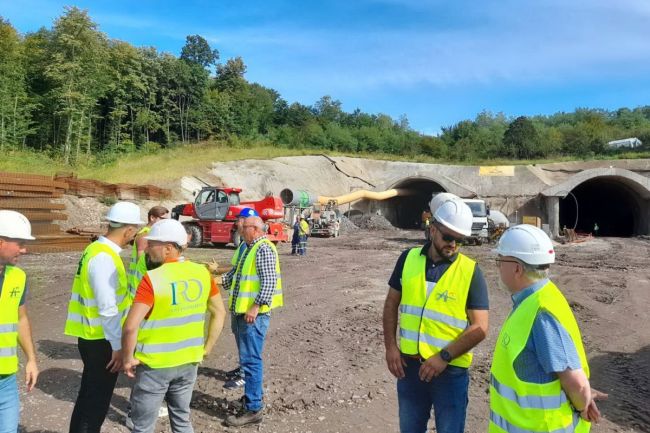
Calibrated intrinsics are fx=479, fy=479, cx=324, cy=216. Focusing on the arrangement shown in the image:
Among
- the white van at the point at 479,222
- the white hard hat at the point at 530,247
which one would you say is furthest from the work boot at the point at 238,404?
the white van at the point at 479,222

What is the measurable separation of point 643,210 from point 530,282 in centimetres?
3261

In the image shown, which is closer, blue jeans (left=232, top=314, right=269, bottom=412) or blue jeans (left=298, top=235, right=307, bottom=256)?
blue jeans (left=232, top=314, right=269, bottom=412)

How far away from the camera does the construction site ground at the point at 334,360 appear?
14.8 ft

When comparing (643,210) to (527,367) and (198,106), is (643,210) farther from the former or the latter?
(198,106)

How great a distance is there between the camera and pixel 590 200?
36656mm

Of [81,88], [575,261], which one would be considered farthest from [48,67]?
[575,261]

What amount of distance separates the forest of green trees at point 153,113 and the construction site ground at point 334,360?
103 feet

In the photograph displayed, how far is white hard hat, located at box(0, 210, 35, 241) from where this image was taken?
9.25ft

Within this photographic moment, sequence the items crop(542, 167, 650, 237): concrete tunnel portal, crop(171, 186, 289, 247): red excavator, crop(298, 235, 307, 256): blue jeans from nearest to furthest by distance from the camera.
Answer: crop(298, 235, 307, 256): blue jeans < crop(171, 186, 289, 247): red excavator < crop(542, 167, 650, 237): concrete tunnel portal

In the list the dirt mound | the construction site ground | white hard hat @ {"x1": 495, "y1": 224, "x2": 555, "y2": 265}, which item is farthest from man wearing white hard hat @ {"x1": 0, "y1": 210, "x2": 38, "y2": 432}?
the dirt mound

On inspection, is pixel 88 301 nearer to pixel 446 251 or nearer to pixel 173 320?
pixel 173 320

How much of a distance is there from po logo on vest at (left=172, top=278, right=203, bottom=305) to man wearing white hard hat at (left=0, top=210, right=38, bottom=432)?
3.00 ft

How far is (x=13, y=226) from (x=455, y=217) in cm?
264

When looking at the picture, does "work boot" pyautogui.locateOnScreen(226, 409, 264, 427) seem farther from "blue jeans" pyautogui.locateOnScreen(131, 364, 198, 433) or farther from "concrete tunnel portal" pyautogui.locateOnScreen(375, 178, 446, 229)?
"concrete tunnel portal" pyautogui.locateOnScreen(375, 178, 446, 229)
